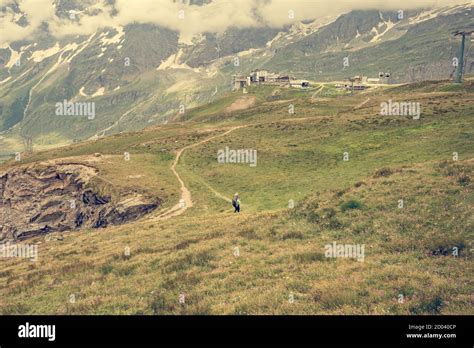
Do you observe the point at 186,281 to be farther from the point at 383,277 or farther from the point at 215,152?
the point at 215,152

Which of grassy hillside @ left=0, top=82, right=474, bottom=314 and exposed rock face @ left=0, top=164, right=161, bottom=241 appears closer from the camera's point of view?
grassy hillside @ left=0, top=82, right=474, bottom=314

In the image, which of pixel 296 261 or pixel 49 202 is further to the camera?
pixel 49 202

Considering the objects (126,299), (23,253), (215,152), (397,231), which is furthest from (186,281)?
(215,152)

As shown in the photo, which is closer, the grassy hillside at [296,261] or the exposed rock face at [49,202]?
the grassy hillside at [296,261]

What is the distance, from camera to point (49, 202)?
88.0 metres

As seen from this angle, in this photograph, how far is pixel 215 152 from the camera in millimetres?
86062

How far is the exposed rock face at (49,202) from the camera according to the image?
75.2 metres

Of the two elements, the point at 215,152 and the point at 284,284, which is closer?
the point at 284,284

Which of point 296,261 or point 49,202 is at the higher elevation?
point 296,261

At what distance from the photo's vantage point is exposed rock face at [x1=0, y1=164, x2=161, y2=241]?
7519 centimetres

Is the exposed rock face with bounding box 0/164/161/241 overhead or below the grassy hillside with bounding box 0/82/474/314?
below

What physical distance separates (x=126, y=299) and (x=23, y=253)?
89.3 feet

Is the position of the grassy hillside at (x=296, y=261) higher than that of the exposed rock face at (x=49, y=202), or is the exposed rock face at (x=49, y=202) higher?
the grassy hillside at (x=296, y=261)
